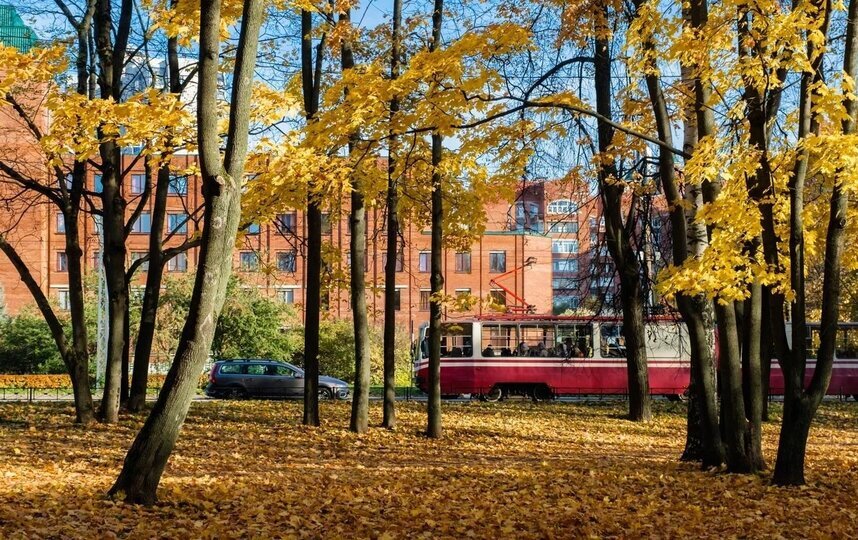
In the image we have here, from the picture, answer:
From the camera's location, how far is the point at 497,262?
61531mm

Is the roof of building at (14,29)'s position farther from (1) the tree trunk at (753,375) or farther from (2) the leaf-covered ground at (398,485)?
(1) the tree trunk at (753,375)

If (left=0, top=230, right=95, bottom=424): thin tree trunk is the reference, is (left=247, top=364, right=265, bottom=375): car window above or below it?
below

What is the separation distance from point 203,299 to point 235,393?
25.2 metres

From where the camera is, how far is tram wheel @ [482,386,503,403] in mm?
32312

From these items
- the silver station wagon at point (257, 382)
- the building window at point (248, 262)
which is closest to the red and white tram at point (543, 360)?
the silver station wagon at point (257, 382)

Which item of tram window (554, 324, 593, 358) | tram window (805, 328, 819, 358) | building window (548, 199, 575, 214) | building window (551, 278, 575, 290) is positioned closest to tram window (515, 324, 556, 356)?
tram window (554, 324, 593, 358)

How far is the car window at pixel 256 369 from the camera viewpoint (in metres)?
33.5

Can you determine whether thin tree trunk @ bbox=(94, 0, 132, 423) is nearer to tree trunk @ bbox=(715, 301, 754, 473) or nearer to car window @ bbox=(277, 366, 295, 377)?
tree trunk @ bbox=(715, 301, 754, 473)

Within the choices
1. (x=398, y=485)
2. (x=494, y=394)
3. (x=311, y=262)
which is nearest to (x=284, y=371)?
(x=494, y=394)

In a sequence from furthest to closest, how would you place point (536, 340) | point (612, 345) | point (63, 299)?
1. point (63, 299)
2. point (612, 345)
3. point (536, 340)

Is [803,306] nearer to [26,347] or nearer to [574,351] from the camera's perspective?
[574,351]

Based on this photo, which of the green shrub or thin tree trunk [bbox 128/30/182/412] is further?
the green shrub

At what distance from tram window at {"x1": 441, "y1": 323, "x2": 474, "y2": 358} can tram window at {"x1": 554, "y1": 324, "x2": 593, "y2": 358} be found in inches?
116

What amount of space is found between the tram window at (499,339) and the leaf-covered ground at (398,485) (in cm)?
1232
